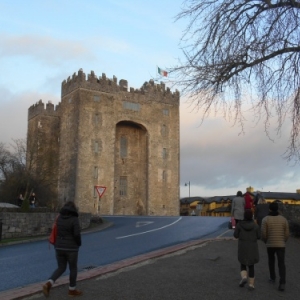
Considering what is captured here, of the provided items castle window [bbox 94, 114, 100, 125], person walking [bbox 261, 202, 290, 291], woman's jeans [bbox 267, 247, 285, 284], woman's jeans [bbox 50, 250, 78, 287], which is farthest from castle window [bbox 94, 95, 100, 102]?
woman's jeans [bbox 50, 250, 78, 287]

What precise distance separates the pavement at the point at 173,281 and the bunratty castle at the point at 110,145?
1658 inches

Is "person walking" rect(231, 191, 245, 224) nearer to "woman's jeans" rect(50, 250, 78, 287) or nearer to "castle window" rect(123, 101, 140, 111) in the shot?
"woman's jeans" rect(50, 250, 78, 287)

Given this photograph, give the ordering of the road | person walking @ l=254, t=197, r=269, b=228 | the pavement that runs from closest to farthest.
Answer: the pavement
the road
person walking @ l=254, t=197, r=269, b=228

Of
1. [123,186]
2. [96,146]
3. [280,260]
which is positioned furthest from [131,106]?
[280,260]

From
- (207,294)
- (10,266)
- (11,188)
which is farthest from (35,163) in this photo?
(207,294)

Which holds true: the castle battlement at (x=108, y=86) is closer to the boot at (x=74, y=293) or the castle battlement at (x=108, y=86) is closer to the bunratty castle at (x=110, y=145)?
the bunratty castle at (x=110, y=145)

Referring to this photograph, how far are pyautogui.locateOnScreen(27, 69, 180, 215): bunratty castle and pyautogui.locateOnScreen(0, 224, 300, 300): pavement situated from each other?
42110 millimetres

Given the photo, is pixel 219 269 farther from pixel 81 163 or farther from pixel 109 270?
pixel 81 163

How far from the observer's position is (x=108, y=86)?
2318 inches

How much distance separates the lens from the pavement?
8150 mm

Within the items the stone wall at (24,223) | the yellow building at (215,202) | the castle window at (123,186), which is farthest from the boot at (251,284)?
the yellow building at (215,202)

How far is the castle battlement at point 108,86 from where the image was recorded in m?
57.5

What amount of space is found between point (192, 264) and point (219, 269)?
71cm

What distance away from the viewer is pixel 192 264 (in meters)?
11.2
